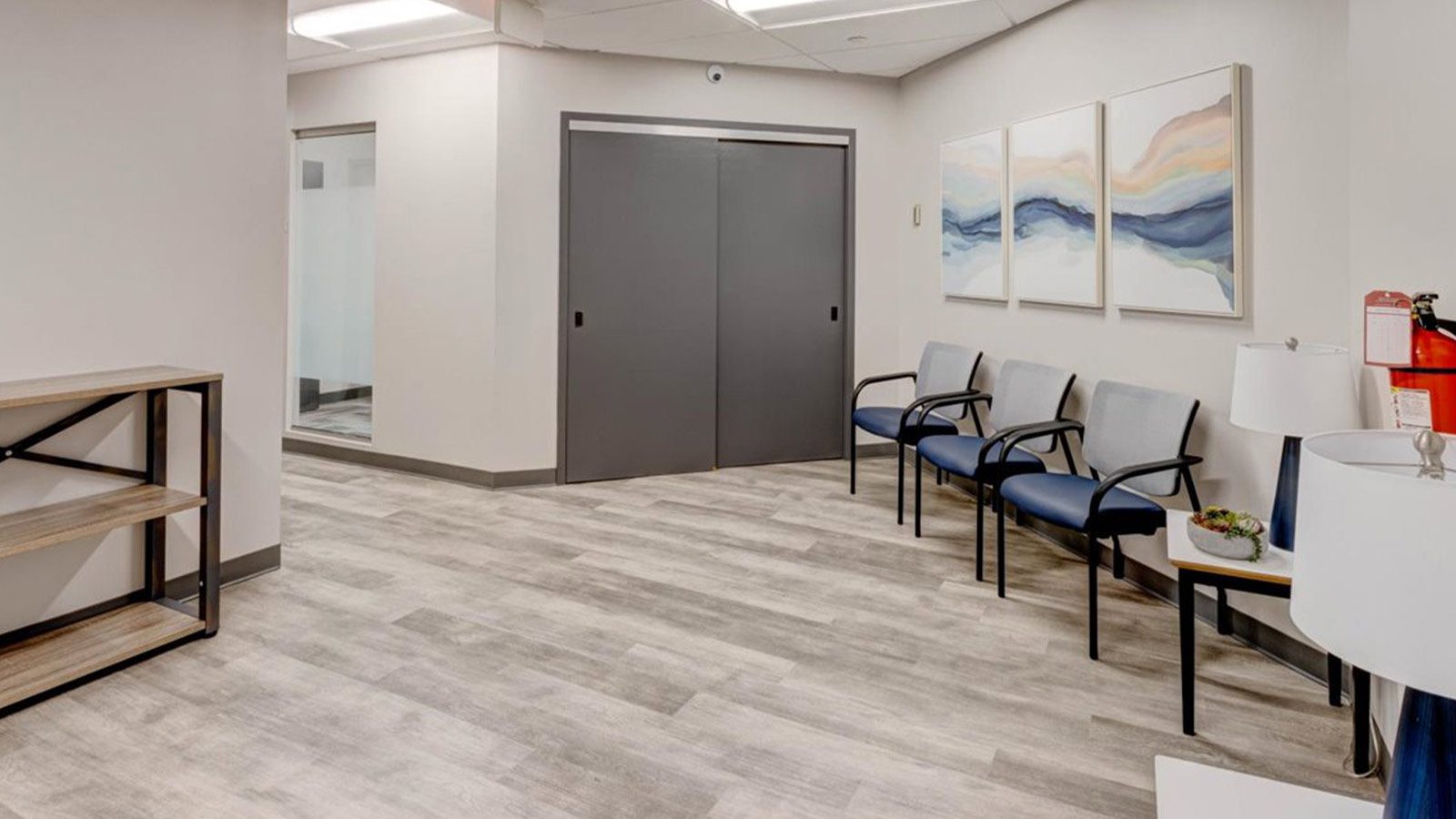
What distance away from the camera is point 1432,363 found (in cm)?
154

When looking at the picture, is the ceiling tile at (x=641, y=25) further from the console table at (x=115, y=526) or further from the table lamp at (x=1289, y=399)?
the table lamp at (x=1289, y=399)

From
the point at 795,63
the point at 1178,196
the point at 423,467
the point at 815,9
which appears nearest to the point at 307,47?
the point at 423,467

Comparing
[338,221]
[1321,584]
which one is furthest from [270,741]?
[338,221]

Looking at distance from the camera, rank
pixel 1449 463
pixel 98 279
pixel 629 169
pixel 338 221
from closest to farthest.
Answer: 1. pixel 1449 463
2. pixel 98 279
3. pixel 629 169
4. pixel 338 221

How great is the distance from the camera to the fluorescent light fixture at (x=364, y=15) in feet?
11.5

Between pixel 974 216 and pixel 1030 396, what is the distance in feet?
3.30

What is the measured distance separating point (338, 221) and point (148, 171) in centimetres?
231

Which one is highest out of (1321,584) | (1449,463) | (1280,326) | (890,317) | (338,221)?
(338,221)

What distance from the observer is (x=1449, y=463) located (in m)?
Result: 0.88

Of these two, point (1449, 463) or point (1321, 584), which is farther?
point (1449, 463)

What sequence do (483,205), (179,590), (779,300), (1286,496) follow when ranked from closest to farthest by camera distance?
(1286,496)
(179,590)
(483,205)
(779,300)

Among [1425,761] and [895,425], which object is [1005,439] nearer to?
[895,425]

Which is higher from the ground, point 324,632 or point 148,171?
point 148,171

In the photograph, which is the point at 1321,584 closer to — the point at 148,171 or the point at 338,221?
the point at 148,171
